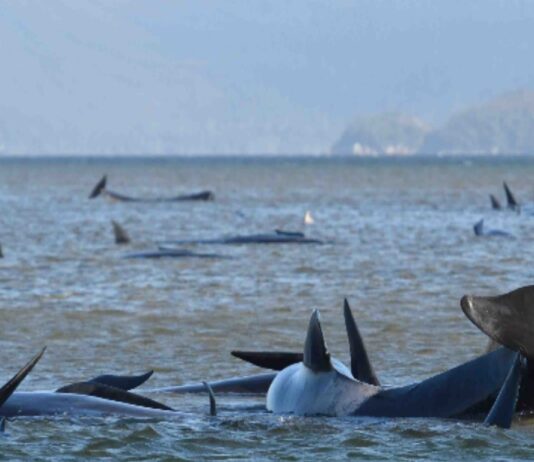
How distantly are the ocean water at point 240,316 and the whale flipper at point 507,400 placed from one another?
7.3 inches

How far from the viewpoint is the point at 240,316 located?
2052 centimetres

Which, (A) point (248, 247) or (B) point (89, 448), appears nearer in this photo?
(B) point (89, 448)

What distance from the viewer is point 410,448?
11.2 m

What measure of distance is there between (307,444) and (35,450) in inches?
66.2

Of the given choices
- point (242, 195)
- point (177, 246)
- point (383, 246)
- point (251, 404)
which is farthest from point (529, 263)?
point (242, 195)

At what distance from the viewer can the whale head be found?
11.5 metres

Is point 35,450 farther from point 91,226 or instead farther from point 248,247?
point 91,226

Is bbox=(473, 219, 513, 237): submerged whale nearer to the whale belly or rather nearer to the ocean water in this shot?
the ocean water

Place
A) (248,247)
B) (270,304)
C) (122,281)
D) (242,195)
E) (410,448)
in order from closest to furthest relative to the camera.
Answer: (410,448) < (270,304) < (122,281) < (248,247) < (242,195)

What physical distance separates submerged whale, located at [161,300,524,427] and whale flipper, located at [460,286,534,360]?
32cm

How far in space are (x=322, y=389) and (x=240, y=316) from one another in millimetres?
8899

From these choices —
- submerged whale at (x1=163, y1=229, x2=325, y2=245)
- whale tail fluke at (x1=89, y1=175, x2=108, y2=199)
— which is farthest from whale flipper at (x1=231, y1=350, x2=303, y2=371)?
whale tail fluke at (x1=89, y1=175, x2=108, y2=199)

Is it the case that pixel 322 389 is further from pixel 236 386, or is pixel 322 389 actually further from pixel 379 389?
pixel 236 386

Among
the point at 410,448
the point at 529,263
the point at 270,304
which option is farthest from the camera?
the point at 529,263
